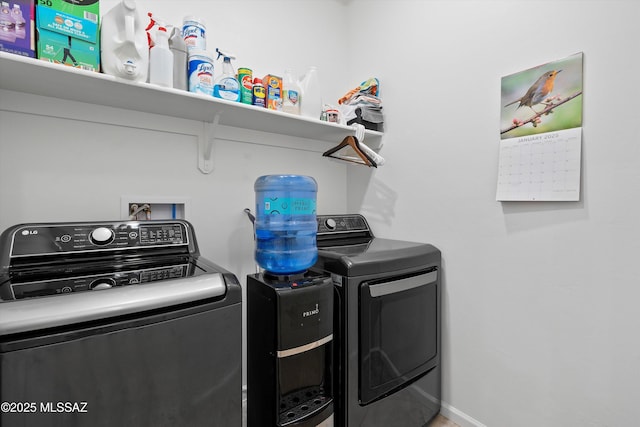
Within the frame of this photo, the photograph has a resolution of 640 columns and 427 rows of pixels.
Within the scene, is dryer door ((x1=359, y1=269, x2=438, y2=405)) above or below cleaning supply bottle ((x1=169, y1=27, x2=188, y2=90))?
below

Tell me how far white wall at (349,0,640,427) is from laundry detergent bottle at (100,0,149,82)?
1425mm

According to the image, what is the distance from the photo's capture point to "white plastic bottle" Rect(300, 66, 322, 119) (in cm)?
175

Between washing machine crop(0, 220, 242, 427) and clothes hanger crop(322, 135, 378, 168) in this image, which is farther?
clothes hanger crop(322, 135, 378, 168)

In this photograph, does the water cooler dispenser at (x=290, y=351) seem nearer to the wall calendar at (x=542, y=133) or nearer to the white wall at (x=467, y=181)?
the white wall at (x=467, y=181)

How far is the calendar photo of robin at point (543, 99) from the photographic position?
1217 millimetres

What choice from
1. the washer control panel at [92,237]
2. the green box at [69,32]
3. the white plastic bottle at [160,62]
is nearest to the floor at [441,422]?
the washer control panel at [92,237]

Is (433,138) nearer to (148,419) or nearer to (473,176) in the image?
(473,176)

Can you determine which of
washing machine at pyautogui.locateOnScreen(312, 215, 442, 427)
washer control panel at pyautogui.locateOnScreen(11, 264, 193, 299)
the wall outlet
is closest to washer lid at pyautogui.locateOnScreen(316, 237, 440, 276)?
washing machine at pyautogui.locateOnScreen(312, 215, 442, 427)

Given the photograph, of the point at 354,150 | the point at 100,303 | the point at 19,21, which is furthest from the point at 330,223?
the point at 19,21

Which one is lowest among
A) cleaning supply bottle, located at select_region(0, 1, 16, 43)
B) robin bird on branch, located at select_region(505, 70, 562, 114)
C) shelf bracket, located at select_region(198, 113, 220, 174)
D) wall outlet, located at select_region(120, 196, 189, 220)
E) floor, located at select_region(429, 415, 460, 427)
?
floor, located at select_region(429, 415, 460, 427)

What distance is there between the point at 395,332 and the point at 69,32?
1746 mm

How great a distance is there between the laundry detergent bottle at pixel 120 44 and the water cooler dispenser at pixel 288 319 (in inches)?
25.4

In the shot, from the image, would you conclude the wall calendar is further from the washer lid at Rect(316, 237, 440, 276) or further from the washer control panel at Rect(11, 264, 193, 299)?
the washer control panel at Rect(11, 264, 193, 299)

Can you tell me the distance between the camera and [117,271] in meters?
1.02
